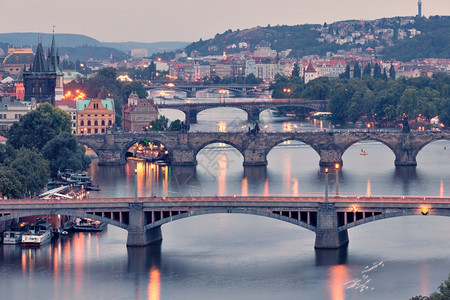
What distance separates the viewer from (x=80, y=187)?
80.6 meters

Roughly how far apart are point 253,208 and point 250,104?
79.2 meters

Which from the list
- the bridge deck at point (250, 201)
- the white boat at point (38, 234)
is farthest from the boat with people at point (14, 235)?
the bridge deck at point (250, 201)

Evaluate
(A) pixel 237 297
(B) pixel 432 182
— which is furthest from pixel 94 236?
(B) pixel 432 182

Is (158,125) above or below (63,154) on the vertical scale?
above

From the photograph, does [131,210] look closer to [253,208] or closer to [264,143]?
[253,208]

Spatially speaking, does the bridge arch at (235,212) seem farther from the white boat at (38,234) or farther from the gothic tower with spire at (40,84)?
the gothic tower with spire at (40,84)

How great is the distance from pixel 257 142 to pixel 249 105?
43.0m

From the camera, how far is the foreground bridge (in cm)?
9794

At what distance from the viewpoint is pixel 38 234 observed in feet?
210

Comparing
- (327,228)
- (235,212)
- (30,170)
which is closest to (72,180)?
(30,170)

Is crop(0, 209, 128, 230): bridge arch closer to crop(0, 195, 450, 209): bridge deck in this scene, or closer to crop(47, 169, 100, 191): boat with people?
crop(0, 195, 450, 209): bridge deck

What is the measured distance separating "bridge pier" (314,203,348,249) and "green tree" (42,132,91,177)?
2873cm

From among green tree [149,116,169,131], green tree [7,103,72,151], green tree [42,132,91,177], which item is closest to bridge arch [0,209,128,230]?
green tree [42,132,91,177]

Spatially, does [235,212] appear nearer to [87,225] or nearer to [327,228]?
[327,228]
